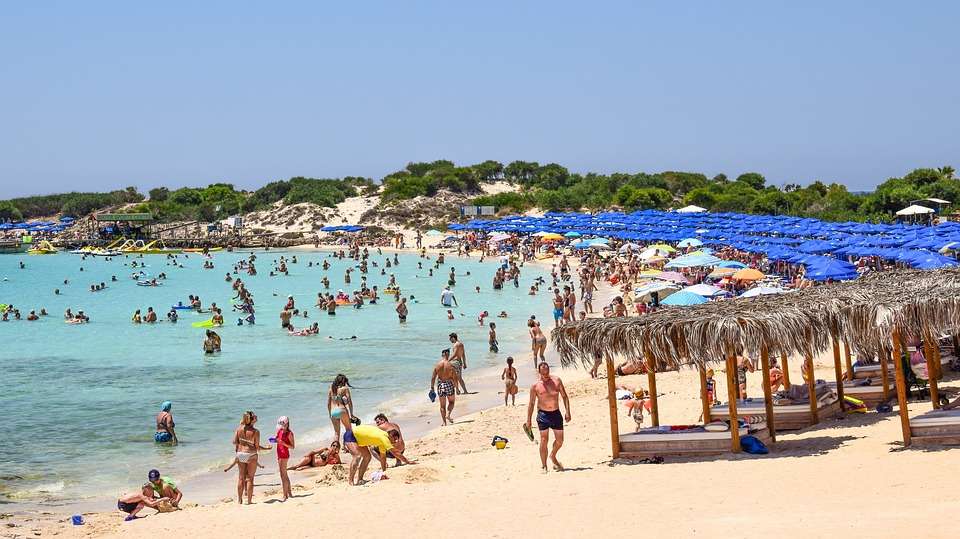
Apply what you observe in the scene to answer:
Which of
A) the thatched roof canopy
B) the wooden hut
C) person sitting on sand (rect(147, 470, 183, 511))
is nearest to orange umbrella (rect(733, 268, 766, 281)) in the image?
the wooden hut

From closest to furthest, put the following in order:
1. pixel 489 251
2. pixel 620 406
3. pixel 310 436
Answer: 1. pixel 620 406
2. pixel 310 436
3. pixel 489 251

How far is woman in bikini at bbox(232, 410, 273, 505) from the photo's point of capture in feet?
30.1

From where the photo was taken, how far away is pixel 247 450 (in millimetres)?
9250

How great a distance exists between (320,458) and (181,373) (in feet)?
30.7

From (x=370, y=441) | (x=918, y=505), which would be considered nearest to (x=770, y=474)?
(x=918, y=505)

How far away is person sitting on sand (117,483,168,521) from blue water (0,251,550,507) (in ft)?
4.79

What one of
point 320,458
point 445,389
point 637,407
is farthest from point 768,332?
point 445,389

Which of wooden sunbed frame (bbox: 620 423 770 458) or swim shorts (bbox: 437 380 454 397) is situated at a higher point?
wooden sunbed frame (bbox: 620 423 770 458)

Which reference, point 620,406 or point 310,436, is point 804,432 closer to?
point 620,406

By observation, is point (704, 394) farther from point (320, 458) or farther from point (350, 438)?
point (320, 458)

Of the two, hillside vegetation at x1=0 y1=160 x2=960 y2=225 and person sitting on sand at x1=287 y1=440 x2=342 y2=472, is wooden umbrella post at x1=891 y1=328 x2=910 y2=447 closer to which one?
person sitting on sand at x1=287 y1=440 x2=342 y2=472

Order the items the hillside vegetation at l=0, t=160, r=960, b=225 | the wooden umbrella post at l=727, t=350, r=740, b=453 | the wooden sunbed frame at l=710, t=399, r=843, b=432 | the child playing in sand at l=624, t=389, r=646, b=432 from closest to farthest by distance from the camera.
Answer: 1. the wooden umbrella post at l=727, t=350, r=740, b=453
2. the wooden sunbed frame at l=710, t=399, r=843, b=432
3. the child playing in sand at l=624, t=389, r=646, b=432
4. the hillside vegetation at l=0, t=160, r=960, b=225

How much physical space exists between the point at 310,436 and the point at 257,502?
4068mm

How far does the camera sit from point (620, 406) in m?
12.3
